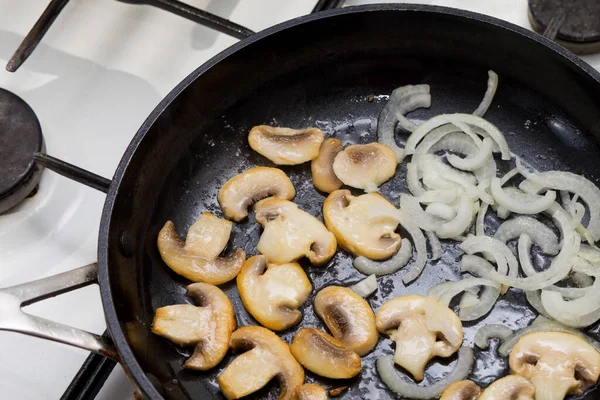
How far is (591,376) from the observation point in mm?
1264

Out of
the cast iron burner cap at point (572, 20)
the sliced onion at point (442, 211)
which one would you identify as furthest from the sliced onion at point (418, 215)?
the cast iron burner cap at point (572, 20)

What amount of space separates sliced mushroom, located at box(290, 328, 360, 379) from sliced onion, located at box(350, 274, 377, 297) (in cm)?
13

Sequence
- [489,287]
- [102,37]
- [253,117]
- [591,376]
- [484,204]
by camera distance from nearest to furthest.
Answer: [591,376]
[489,287]
[484,204]
[253,117]
[102,37]

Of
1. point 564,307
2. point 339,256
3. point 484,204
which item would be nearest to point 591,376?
point 564,307

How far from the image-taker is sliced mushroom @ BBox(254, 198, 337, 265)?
142 centimetres

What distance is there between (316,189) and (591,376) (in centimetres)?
68

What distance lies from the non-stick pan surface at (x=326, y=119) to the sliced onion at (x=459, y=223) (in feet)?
0.11

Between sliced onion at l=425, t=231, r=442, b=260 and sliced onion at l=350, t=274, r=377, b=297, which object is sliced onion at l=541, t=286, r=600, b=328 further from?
sliced onion at l=350, t=274, r=377, b=297

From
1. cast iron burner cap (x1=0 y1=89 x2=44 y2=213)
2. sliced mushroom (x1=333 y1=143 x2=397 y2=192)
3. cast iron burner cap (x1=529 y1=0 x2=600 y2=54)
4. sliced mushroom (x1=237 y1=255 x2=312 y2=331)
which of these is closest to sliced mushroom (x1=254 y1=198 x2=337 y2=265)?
sliced mushroom (x1=237 y1=255 x2=312 y2=331)

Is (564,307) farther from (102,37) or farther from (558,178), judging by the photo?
(102,37)

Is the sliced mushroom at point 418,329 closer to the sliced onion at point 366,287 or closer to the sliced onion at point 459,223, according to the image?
the sliced onion at point 366,287

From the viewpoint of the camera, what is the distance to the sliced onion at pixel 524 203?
145cm

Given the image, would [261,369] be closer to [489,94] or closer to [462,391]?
[462,391]

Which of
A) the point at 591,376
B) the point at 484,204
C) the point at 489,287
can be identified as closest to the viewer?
the point at 591,376
